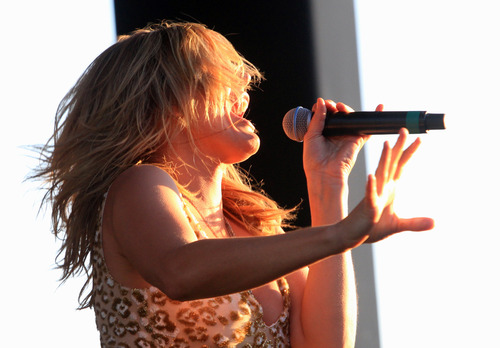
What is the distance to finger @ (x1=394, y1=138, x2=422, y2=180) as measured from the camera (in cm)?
125

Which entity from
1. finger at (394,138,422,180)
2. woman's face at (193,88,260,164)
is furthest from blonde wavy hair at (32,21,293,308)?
finger at (394,138,422,180)

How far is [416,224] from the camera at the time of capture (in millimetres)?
1226

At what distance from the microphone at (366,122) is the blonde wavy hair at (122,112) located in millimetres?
154

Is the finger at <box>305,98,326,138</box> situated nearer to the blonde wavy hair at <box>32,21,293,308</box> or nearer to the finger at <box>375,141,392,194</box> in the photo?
the blonde wavy hair at <box>32,21,293,308</box>

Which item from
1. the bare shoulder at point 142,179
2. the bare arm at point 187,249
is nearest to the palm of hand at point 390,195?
the bare arm at point 187,249

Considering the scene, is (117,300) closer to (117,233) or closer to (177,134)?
(117,233)

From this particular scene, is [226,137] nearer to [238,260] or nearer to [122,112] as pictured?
[122,112]

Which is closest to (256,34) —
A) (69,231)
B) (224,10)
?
(224,10)

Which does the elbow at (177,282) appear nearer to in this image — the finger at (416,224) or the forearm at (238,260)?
the forearm at (238,260)

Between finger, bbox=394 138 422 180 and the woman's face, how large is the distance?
16.2 inches

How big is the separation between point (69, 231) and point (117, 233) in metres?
0.22

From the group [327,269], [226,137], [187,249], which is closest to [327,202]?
[327,269]

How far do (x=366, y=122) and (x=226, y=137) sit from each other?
0.31m

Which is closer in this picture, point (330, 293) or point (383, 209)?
point (383, 209)
